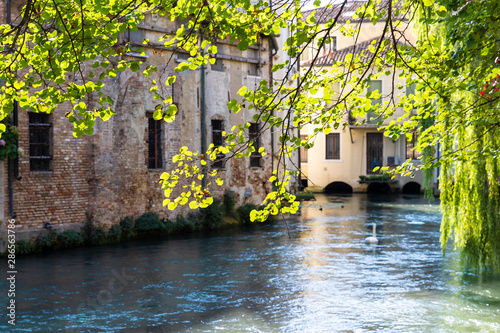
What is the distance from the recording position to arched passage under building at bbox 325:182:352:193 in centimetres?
4259

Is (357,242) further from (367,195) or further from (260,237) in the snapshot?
(367,195)

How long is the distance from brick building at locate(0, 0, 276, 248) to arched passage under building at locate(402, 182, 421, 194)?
18.9 m

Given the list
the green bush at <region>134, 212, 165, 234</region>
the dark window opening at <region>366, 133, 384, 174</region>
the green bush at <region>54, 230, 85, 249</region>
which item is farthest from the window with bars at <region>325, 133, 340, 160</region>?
the green bush at <region>54, 230, 85, 249</region>

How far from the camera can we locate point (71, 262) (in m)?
15.1

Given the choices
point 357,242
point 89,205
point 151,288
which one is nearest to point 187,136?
point 89,205

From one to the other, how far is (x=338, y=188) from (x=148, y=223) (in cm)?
2529

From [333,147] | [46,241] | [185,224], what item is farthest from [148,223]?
[333,147]

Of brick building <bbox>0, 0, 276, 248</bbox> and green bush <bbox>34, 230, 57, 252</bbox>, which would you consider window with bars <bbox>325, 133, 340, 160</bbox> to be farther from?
green bush <bbox>34, 230, 57, 252</bbox>

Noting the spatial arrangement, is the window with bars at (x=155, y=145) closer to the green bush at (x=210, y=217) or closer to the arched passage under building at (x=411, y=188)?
the green bush at (x=210, y=217)

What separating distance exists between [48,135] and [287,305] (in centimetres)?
920

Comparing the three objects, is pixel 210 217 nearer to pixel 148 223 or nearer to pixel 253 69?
pixel 148 223

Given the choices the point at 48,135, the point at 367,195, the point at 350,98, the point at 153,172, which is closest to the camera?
the point at 350,98

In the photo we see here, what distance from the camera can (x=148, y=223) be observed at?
19.6 m

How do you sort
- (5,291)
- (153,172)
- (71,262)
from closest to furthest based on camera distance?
(5,291), (71,262), (153,172)
